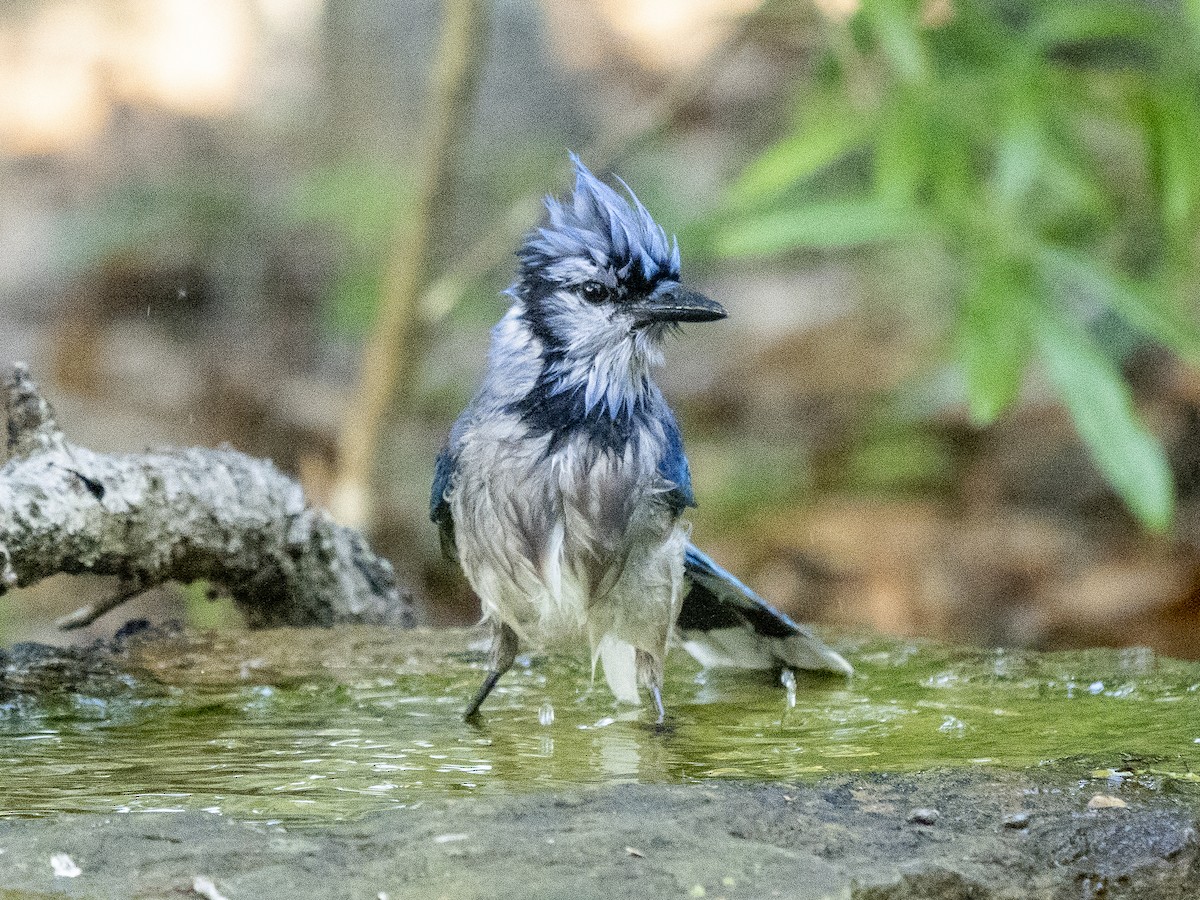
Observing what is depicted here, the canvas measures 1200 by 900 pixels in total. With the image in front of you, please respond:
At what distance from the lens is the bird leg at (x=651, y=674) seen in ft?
10.8

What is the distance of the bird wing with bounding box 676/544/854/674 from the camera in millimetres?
3584

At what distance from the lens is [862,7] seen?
152 inches

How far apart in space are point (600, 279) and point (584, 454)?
39 cm

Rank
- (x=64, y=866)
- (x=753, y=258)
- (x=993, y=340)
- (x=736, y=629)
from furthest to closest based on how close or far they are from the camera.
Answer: (x=753, y=258), (x=993, y=340), (x=736, y=629), (x=64, y=866)

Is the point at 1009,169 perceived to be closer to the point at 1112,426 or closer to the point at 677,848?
the point at 1112,426

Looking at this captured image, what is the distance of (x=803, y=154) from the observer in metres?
4.25

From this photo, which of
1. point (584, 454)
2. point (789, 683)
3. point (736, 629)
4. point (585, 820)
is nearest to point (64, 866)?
point (585, 820)

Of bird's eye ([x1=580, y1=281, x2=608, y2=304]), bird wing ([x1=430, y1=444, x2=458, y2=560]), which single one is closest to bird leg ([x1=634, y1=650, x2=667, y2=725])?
bird wing ([x1=430, y1=444, x2=458, y2=560])

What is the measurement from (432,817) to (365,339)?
6.93 meters

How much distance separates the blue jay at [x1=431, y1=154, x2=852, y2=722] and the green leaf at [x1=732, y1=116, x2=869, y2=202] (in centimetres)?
94

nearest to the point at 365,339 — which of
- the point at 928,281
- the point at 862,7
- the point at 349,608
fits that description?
the point at 928,281

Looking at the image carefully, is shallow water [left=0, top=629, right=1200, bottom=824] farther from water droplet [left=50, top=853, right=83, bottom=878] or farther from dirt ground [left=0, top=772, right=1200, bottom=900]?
water droplet [left=50, top=853, right=83, bottom=878]

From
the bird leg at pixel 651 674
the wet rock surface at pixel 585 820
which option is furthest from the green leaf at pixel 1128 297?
the bird leg at pixel 651 674

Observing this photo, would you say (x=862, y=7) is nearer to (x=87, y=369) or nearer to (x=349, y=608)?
(x=349, y=608)
